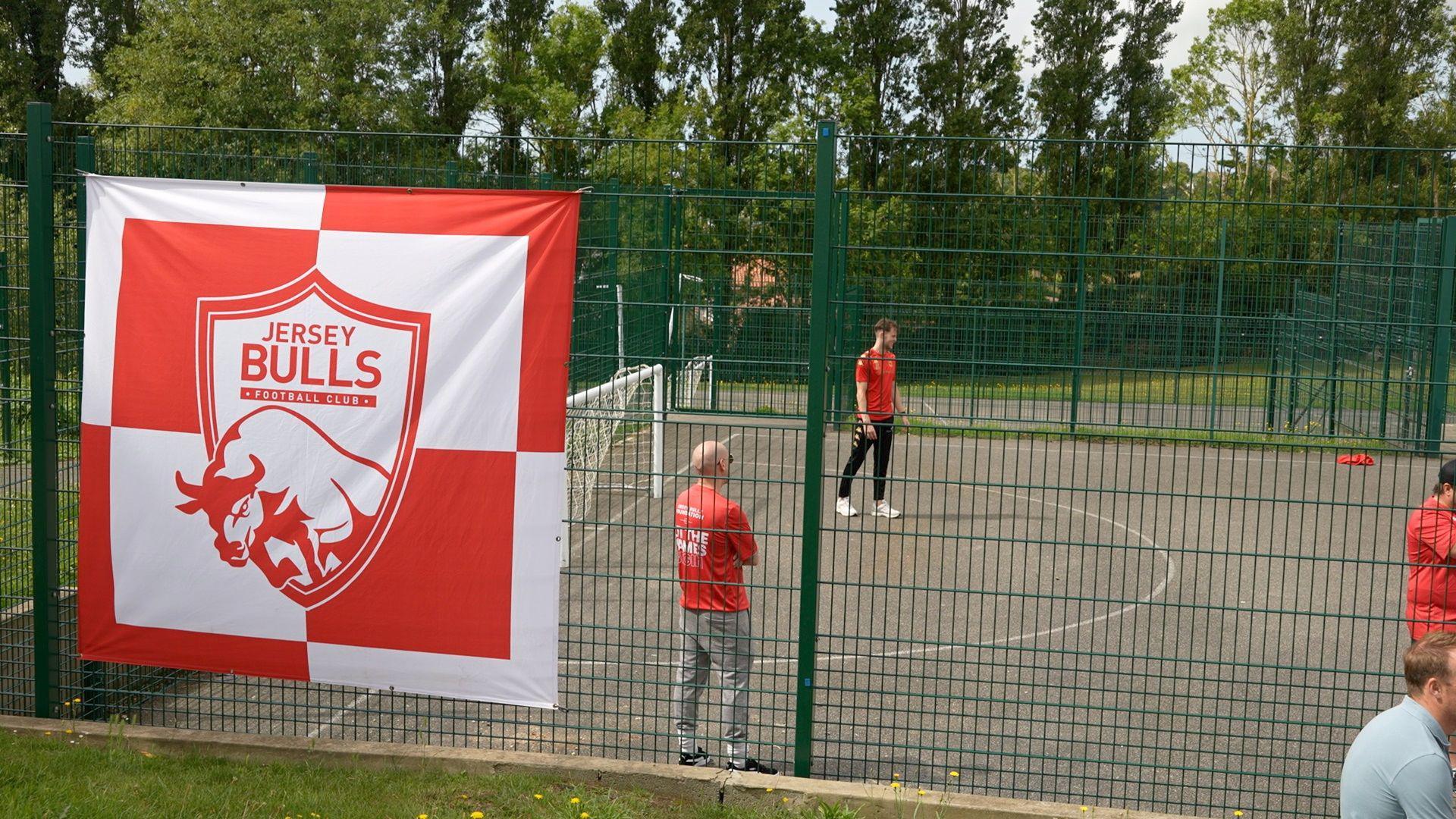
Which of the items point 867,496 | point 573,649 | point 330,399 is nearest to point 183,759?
point 330,399

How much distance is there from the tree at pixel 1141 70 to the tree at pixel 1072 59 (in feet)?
1.51

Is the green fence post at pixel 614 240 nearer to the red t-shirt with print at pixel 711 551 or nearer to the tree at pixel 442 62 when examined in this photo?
the red t-shirt with print at pixel 711 551

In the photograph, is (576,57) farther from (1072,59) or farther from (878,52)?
(1072,59)

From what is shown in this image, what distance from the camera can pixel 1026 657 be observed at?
8133mm

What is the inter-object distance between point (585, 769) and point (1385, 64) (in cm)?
3896

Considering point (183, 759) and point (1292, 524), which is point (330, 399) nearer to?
point (183, 759)

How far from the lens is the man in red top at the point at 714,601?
5.82 meters

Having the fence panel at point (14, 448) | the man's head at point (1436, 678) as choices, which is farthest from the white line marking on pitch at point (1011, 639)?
the fence panel at point (14, 448)

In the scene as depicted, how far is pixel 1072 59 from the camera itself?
3566 cm

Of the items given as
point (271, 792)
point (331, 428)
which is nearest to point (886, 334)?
point (331, 428)

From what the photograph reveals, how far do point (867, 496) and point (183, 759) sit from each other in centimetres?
919

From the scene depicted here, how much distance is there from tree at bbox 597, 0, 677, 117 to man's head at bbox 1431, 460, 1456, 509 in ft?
103

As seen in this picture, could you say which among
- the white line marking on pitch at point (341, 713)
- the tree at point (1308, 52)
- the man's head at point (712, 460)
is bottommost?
the white line marking on pitch at point (341, 713)

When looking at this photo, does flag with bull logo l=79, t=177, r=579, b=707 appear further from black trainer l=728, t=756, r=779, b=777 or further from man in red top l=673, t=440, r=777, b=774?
black trainer l=728, t=756, r=779, b=777
